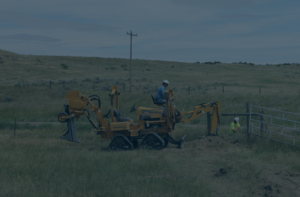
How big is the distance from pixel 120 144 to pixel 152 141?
1163 millimetres

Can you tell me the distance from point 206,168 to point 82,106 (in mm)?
5279

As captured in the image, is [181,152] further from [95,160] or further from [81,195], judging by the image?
[81,195]

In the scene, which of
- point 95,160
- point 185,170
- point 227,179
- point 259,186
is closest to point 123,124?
point 95,160

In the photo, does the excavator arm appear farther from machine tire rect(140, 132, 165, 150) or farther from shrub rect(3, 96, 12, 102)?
shrub rect(3, 96, 12, 102)

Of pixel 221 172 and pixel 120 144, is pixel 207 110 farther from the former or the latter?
pixel 221 172

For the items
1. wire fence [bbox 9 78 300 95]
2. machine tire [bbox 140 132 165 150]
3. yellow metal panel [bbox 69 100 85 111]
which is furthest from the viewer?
wire fence [bbox 9 78 300 95]

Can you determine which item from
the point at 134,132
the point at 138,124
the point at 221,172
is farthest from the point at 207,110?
the point at 221,172

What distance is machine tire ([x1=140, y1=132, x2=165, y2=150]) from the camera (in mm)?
11955

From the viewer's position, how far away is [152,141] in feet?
39.8

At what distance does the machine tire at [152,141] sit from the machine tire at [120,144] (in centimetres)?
51

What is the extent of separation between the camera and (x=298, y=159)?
981cm

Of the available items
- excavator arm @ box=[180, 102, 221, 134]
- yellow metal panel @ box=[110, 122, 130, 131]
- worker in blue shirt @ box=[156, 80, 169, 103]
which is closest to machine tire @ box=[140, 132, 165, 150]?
yellow metal panel @ box=[110, 122, 130, 131]

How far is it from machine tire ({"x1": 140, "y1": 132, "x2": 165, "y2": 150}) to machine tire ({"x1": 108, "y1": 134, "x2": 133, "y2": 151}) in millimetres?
510

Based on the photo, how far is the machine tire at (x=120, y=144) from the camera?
12.2m
